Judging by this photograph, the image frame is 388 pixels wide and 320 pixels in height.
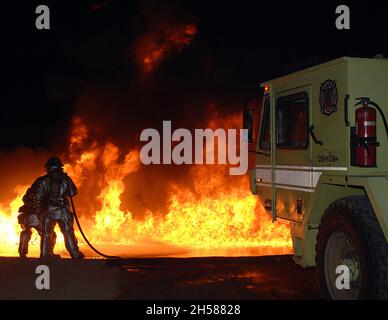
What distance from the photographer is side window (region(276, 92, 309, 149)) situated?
644cm

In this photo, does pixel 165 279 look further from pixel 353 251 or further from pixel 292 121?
pixel 353 251

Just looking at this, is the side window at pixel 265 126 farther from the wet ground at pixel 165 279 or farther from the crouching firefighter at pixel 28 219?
the crouching firefighter at pixel 28 219

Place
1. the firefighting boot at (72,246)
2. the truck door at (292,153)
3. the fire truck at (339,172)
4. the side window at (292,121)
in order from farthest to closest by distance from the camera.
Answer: the firefighting boot at (72,246) → the side window at (292,121) → the truck door at (292,153) → the fire truck at (339,172)

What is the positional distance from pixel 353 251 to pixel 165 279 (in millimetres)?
3066

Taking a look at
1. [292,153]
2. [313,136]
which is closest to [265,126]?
[292,153]

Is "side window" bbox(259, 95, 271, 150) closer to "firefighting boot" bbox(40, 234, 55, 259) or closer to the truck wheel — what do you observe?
the truck wheel

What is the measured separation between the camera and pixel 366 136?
517 cm

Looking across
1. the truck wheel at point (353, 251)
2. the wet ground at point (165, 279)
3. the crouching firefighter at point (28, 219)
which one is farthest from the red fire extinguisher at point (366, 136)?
the crouching firefighter at point (28, 219)

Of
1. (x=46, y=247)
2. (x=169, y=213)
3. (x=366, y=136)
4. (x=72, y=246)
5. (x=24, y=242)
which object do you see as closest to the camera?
(x=366, y=136)

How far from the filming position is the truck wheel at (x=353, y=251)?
484 centimetres

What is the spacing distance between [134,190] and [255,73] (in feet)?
20.7

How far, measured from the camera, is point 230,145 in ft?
56.2

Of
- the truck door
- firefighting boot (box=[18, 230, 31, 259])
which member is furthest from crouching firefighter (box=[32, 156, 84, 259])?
the truck door

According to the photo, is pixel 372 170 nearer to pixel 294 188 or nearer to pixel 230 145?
pixel 294 188
